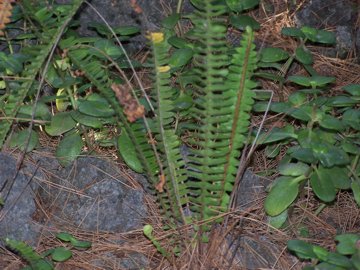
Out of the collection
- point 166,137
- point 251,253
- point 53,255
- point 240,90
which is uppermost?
point 240,90

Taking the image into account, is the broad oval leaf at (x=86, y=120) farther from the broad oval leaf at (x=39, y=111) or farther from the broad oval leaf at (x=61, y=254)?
the broad oval leaf at (x=61, y=254)

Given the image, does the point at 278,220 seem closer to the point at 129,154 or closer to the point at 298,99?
the point at 298,99

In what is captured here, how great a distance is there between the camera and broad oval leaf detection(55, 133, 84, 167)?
9.41ft

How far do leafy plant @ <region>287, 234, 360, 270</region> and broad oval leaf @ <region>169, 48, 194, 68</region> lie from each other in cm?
105

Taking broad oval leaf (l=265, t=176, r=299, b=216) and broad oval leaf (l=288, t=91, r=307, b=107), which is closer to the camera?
broad oval leaf (l=265, t=176, r=299, b=216)

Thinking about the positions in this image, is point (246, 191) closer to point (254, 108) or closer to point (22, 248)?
point (254, 108)

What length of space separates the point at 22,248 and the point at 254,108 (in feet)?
3.47

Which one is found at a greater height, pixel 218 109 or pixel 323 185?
pixel 218 109

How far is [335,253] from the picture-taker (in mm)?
2238

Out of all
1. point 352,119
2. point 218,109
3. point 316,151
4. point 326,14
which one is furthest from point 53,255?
point 326,14

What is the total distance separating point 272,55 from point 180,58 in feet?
1.38

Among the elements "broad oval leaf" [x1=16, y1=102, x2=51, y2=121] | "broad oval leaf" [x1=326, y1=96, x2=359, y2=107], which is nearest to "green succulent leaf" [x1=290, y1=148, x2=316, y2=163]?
"broad oval leaf" [x1=326, y1=96, x2=359, y2=107]

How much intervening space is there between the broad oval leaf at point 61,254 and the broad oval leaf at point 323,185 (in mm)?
914

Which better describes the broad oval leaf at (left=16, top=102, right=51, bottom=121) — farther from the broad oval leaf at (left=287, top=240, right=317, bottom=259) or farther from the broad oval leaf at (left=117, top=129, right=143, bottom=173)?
the broad oval leaf at (left=287, top=240, right=317, bottom=259)
